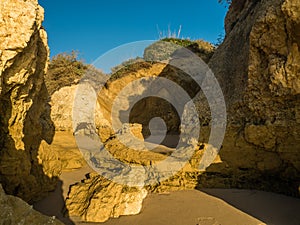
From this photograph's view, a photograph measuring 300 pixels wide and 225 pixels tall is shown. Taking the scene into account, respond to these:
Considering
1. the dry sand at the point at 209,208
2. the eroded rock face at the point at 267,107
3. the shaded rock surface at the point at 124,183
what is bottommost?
the dry sand at the point at 209,208

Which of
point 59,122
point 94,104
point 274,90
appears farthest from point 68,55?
point 274,90

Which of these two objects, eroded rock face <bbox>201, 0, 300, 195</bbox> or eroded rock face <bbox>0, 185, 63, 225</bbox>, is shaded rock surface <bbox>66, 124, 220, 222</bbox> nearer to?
eroded rock face <bbox>201, 0, 300, 195</bbox>

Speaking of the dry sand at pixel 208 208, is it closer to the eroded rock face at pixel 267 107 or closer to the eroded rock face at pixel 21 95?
the eroded rock face at pixel 267 107

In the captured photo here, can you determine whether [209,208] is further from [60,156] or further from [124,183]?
[60,156]

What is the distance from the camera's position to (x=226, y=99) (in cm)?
503

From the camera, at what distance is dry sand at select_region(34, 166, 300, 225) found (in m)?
3.23

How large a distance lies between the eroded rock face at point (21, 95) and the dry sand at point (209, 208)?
512mm

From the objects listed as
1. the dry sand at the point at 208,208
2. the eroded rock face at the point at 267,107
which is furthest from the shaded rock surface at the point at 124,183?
the eroded rock face at the point at 267,107

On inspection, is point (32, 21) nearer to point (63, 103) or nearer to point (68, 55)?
point (63, 103)

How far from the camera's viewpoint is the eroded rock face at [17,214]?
177 cm

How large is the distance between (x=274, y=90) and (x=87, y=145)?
584cm

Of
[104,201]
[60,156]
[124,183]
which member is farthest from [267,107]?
[60,156]

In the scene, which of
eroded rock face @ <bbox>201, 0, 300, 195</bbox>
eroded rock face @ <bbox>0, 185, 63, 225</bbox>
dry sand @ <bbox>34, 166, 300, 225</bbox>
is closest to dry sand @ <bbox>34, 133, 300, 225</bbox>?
dry sand @ <bbox>34, 166, 300, 225</bbox>

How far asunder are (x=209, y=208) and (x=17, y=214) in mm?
2725
